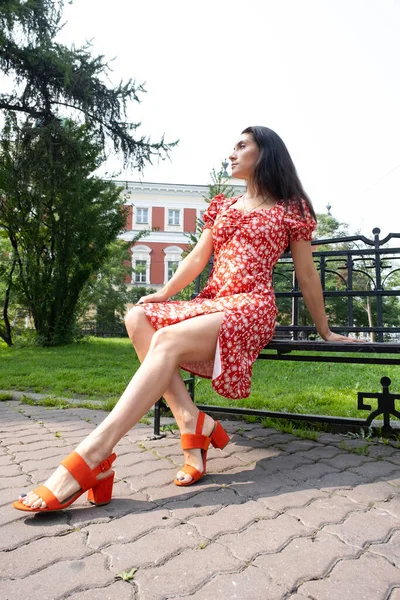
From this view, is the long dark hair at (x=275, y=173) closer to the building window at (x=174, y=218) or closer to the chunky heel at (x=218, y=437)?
the chunky heel at (x=218, y=437)

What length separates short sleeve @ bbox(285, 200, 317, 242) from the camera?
2445 millimetres

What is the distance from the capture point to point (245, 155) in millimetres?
2592

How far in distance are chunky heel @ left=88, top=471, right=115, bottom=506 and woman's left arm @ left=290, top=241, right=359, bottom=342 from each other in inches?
52.3

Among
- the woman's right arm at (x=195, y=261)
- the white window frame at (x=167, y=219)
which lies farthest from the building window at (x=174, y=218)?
the woman's right arm at (x=195, y=261)

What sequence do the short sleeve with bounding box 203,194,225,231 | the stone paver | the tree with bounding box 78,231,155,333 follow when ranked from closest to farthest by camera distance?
the stone paver
the short sleeve with bounding box 203,194,225,231
the tree with bounding box 78,231,155,333

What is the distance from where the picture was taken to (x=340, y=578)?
4.26ft

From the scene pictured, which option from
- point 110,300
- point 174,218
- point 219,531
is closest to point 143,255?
point 174,218


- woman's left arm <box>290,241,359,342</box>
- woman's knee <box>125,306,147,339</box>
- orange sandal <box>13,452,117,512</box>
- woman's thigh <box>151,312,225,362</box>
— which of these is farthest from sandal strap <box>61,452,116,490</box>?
woman's left arm <box>290,241,359,342</box>

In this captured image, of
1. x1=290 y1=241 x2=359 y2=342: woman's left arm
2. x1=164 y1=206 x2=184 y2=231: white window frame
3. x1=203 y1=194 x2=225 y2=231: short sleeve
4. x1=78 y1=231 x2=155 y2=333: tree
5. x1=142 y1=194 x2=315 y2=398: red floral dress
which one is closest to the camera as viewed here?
x1=142 y1=194 x2=315 y2=398: red floral dress

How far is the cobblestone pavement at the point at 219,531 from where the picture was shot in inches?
49.5

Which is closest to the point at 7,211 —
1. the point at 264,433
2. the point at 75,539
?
the point at 264,433

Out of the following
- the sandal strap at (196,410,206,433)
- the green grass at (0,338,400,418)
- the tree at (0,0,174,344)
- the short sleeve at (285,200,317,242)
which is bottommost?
the green grass at (0,338,400,418)

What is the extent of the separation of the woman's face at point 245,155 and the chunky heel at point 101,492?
1.67 metres

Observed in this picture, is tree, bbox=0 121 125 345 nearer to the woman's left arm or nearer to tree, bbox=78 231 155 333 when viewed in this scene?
the woman's left arm
